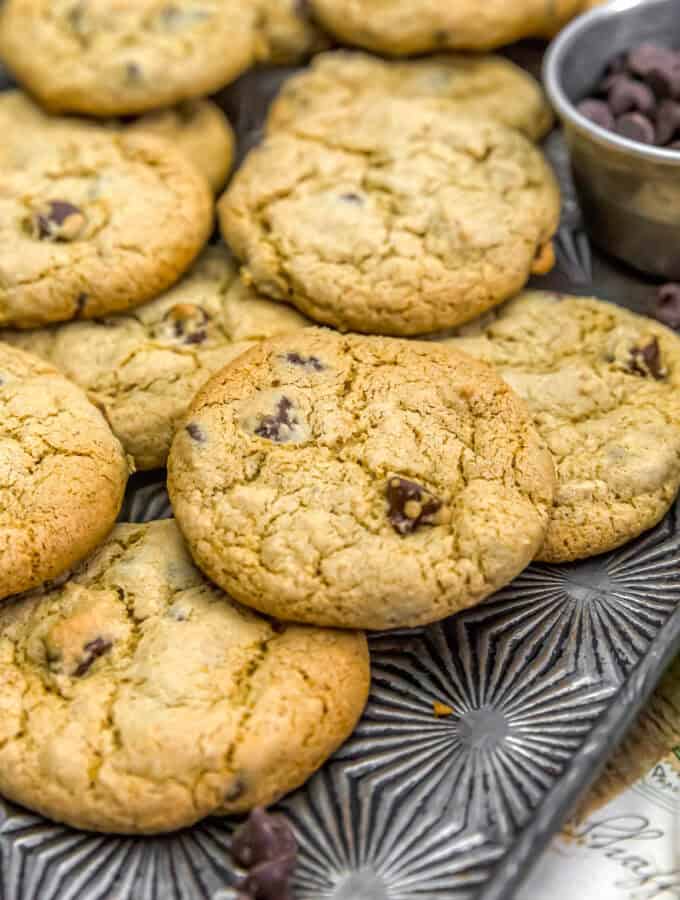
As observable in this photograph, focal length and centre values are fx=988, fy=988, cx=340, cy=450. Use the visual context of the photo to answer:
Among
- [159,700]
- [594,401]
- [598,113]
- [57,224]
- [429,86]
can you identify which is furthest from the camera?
[429,86]

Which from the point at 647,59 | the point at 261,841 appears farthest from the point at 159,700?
the point at 647,59

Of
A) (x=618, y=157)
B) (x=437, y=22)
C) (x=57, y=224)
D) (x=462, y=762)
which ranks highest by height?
(x=437, y=22)

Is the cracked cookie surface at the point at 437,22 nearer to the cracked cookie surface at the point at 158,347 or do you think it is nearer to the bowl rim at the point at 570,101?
the bowl rim at the point at 570,101

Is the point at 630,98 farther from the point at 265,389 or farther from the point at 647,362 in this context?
the point at 265,389

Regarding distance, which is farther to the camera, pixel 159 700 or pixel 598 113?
pixel 598 113

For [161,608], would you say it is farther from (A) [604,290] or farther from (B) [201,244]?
(A) [604,290]

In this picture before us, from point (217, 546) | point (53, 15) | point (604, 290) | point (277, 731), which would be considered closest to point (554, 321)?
point (604, 290)

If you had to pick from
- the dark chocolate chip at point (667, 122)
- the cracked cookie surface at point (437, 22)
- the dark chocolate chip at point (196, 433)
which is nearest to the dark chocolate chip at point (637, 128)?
the dark chocolate chip at point (667, 122)

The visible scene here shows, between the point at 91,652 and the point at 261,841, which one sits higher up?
the point at 91,652
